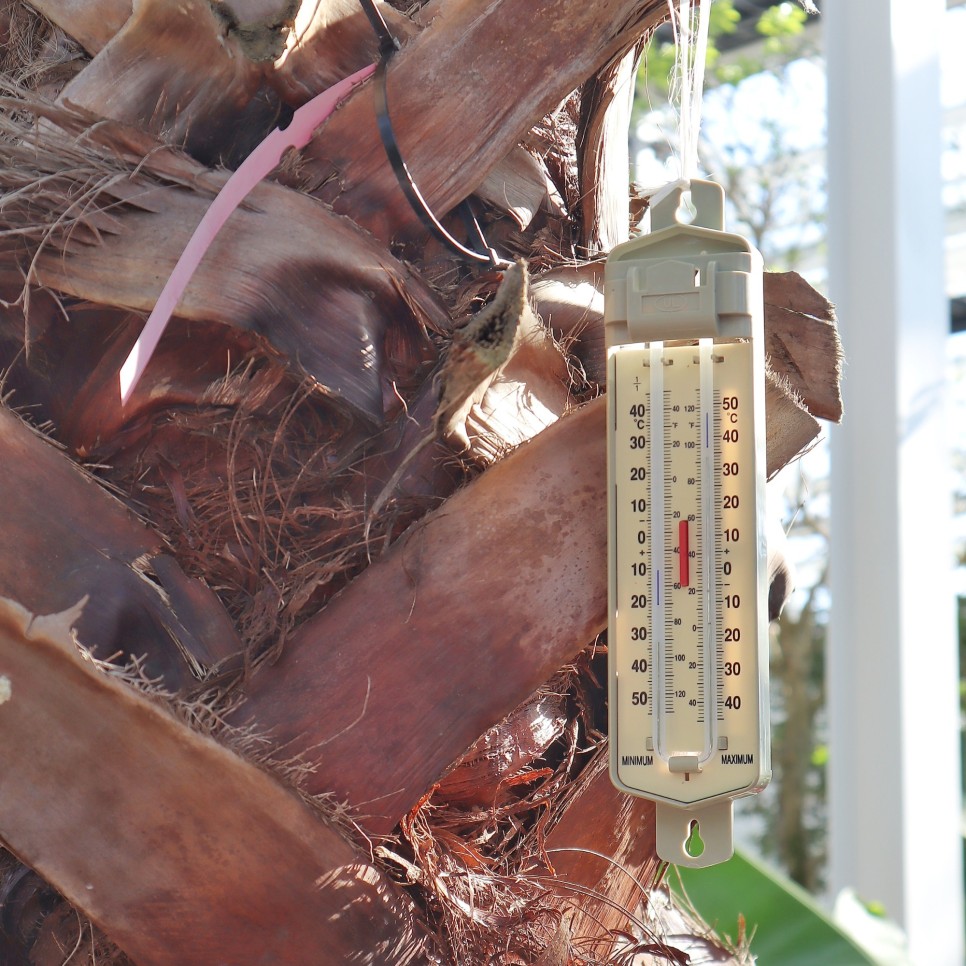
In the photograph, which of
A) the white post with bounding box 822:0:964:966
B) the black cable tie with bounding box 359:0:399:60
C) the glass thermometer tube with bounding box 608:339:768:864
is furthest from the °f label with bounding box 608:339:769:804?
the white post with bounding box 822:0:964:966

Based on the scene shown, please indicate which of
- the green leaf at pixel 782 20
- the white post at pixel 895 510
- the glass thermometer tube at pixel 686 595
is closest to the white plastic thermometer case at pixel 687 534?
the glass thermometer tube at pixel 686 595

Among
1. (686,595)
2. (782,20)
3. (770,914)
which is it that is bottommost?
(770,914)

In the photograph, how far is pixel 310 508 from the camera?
0.52 metres

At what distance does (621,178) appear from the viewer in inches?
26.1

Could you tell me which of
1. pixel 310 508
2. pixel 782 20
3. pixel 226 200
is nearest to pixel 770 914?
pixel 310 508

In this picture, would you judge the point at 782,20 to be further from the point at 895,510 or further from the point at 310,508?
the point at 310,508

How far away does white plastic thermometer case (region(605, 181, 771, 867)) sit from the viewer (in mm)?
533

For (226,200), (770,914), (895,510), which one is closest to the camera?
(226,200)

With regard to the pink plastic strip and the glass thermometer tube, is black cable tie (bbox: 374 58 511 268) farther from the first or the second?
the glass thermometer tube

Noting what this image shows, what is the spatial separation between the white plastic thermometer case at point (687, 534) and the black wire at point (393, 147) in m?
0.08

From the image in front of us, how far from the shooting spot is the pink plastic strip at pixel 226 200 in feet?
1.63

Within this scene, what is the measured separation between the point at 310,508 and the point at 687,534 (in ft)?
0.64

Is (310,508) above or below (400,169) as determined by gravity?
below

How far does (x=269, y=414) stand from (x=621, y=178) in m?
0.28
